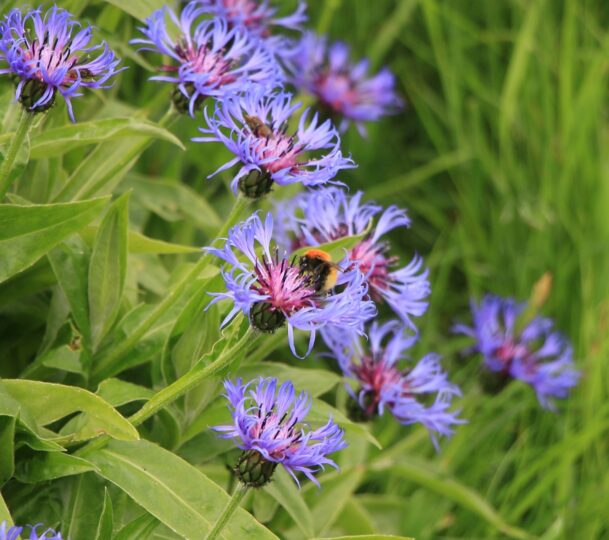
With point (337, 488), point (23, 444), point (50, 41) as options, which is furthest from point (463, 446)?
point (50, 41)

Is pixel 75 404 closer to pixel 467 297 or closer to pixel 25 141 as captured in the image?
pixel 25 141

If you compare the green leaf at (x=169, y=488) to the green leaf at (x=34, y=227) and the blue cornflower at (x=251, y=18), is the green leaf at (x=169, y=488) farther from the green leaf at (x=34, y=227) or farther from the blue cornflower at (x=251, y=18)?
the blue cornflower at (x=251, y=18)

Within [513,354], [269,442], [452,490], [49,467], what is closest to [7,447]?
[49,467]

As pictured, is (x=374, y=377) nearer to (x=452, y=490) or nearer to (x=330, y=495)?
(x=330, y=495)

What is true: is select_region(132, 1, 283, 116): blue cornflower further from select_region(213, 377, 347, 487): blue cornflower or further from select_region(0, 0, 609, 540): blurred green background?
select_region(213, 377, 347, 487): blue cornflower

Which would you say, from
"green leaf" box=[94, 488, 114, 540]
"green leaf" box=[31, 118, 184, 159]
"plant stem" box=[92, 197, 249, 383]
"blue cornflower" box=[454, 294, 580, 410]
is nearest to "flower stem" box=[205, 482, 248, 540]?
"green leaf" box=[94, 488, 114, 540]

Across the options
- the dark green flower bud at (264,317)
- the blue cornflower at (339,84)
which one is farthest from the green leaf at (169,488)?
the blue cornflower at (339,84)
